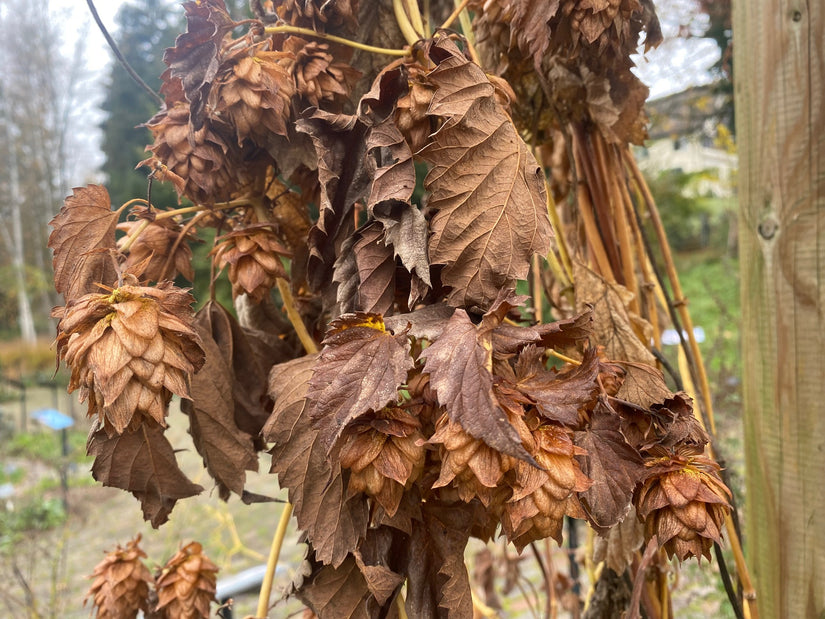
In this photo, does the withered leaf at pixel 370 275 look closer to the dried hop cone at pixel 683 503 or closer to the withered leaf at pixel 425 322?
the withered leaf at pixel 425 322

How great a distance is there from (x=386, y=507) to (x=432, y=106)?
1.07ft

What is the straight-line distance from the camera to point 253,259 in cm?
58

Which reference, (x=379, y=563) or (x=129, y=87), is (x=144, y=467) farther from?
(x=129, y=87)

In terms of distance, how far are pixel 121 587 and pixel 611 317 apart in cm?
73

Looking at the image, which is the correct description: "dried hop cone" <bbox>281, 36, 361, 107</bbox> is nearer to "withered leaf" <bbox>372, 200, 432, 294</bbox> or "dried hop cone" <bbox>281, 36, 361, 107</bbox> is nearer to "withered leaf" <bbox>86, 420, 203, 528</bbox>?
"withered leaf" <bbox>372, 200, 432, 294</bbox>

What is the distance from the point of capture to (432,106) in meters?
0.46

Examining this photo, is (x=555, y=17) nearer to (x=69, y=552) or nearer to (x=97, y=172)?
(x=69, y=552)

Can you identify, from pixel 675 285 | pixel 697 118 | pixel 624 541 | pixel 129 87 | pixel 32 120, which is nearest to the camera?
pixel 624 541

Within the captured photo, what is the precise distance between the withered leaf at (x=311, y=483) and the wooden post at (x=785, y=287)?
66 centimetres

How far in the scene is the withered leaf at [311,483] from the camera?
53 centimetres

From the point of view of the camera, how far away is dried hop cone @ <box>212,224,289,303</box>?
568mm

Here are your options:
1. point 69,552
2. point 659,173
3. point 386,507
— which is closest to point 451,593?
point 386,507

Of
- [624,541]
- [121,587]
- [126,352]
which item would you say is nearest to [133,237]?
[126,352]

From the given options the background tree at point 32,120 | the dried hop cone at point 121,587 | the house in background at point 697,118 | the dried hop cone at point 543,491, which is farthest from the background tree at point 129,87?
the dried hop cone at point 543,491
